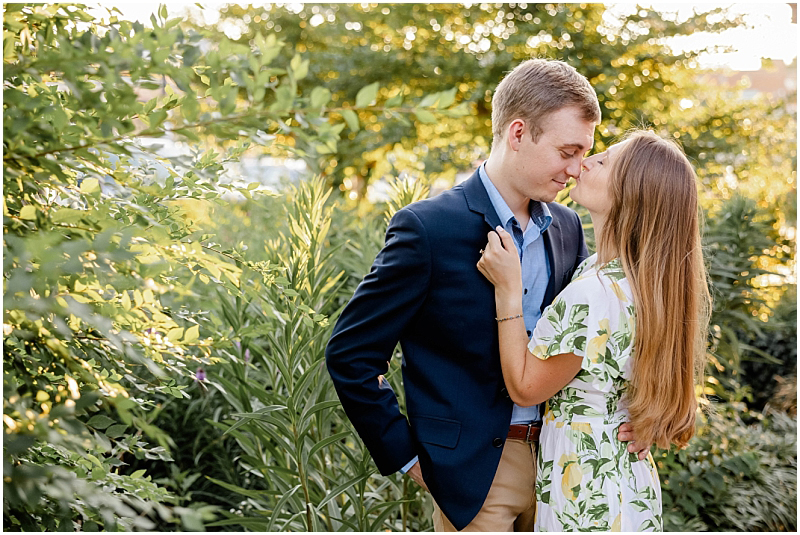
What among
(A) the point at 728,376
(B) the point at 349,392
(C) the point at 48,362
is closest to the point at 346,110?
(C) the point at 48,362

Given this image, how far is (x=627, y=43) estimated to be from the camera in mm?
9172

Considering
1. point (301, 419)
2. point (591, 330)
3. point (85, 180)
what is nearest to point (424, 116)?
point (85, 180)

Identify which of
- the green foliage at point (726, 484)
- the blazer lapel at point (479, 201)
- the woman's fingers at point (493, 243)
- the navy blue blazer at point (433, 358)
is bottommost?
the green foliage at point (726, 484)

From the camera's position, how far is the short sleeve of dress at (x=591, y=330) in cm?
187

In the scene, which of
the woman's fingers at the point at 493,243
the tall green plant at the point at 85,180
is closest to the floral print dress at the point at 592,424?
the woman's fingers at the point at 493,243

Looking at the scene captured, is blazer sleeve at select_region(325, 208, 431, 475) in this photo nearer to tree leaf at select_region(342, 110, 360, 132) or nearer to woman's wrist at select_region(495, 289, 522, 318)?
woman's wrist at select_region(495, 289, 522, 318)

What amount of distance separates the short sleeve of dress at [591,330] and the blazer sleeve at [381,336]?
0.37 metres

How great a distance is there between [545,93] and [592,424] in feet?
3.21

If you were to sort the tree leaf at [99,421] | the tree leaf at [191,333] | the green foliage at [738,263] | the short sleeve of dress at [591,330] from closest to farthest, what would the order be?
the tree leaf at [191,333]
the tree leaf at [99,421]
the short sleeve of dress at [591,330]
the green foliage at [738,263]

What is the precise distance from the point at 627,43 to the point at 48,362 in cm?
930

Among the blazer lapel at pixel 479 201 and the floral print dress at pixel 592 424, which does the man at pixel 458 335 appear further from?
the floral print dress at pixel 592 424

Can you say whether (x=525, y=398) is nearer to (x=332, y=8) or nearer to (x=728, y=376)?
(x=728, y=376)

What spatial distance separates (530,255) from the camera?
2145mm

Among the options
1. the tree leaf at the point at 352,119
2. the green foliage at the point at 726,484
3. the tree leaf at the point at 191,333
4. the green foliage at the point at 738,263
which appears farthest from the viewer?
the green foliage at the point at 738,263
